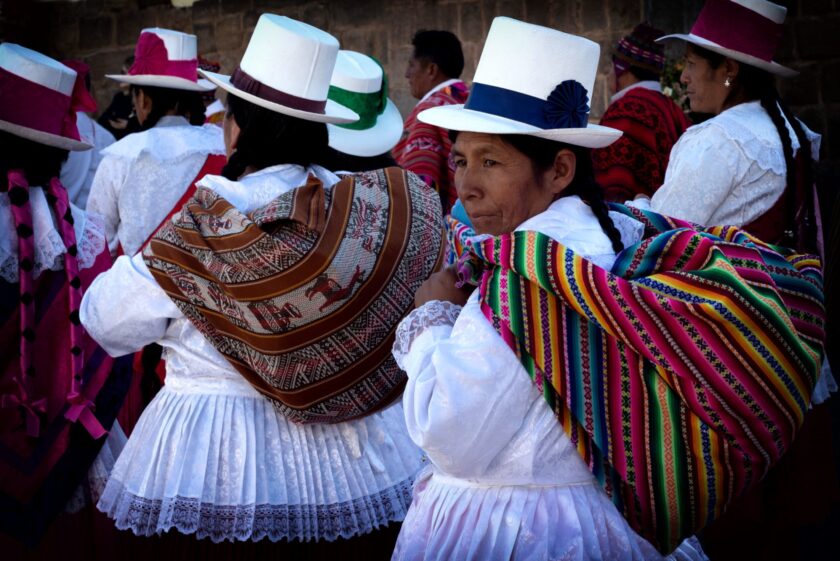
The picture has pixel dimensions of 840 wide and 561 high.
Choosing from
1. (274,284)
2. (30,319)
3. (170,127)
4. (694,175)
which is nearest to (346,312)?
(274,284)

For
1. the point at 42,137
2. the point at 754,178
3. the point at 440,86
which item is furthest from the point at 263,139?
the point at 440,86

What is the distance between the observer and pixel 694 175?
457cm

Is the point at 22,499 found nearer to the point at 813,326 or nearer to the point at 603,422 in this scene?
the point at 603,422

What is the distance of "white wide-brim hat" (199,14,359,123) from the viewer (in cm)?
368

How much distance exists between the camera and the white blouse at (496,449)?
2500 mm

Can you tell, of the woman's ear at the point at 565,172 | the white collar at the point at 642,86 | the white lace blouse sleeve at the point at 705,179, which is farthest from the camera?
the white collar at the point at 642,86

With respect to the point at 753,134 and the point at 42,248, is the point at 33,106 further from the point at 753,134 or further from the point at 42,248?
the point at 753,134

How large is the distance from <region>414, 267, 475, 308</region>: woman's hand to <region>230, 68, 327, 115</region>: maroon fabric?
3.82 ft

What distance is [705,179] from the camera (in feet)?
14.9

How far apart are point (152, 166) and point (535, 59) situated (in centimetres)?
336

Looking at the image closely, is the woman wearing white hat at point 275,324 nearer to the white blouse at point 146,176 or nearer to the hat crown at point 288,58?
the hat crown at point 288,58

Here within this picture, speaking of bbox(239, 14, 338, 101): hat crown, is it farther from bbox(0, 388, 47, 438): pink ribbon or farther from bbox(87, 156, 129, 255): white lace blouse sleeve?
bbox(87, 156, 129, 255): white lace blouse sleeve

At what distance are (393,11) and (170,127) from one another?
3734mm

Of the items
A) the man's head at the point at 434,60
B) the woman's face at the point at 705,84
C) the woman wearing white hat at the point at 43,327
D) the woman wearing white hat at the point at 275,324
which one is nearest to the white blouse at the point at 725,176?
the woman's face at the point at 705,84
